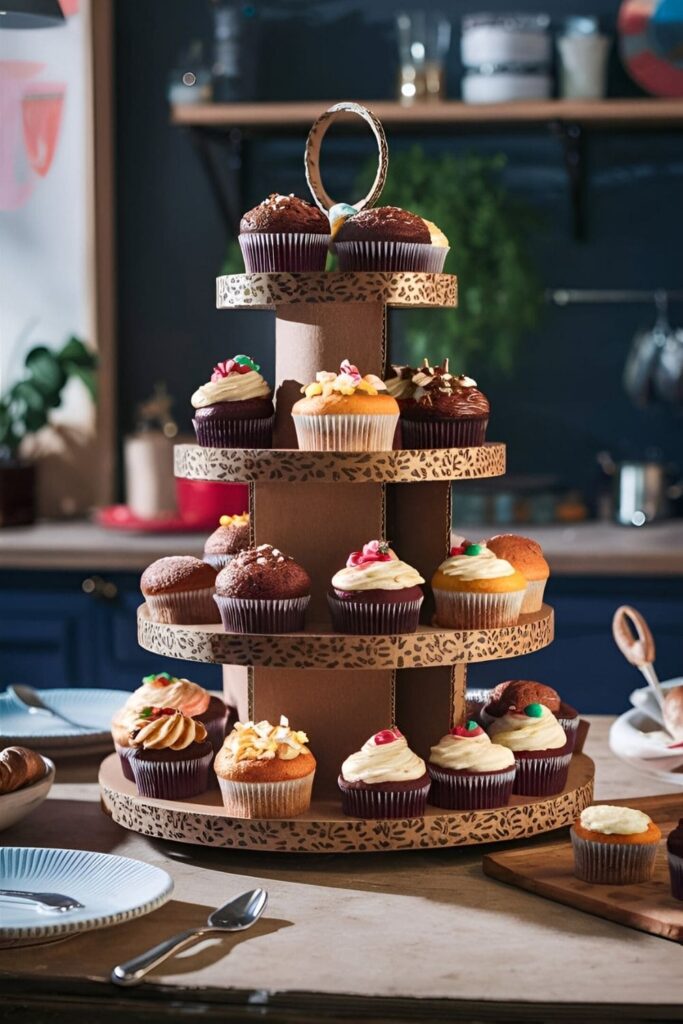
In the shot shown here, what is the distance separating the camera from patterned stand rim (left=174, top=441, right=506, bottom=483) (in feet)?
5.13

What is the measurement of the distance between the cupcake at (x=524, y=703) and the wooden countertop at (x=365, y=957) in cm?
20

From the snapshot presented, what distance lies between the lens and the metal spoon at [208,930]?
123 cm

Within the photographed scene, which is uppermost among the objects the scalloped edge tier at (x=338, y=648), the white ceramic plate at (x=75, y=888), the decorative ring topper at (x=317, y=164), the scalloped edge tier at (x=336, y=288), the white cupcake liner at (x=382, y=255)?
the decorative ring topper at (x=317, y=164)

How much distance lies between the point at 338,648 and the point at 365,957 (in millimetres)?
356

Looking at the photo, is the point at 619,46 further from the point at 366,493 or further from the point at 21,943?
the point at 21,943

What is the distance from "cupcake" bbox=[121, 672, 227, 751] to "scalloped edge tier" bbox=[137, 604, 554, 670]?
0.10 metres

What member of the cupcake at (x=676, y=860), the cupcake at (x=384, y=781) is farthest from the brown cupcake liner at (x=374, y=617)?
the cupcake at (x=676, y=860)

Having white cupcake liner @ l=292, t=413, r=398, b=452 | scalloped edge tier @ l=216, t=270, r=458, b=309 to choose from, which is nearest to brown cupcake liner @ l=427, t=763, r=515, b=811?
white cupcake liner @ l=292, t=413, r=398, b=452


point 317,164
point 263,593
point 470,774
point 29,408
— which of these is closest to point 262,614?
point 263,593

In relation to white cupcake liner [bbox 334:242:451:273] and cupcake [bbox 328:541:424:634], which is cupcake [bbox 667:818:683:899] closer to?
cupcake [bbox 328:541:424:634]

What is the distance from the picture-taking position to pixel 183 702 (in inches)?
66.6

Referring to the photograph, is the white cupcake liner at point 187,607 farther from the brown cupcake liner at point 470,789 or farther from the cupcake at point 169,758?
the brown cupcake liner at point 470,789

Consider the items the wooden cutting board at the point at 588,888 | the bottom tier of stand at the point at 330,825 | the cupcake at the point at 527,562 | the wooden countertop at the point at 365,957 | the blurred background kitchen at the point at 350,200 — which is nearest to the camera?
the wooden countertop at the point at 365,957

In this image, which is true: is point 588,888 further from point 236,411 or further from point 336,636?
point 236,411
